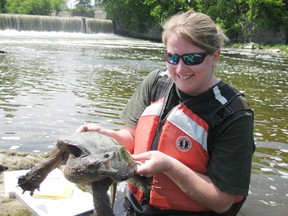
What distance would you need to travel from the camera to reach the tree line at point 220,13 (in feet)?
146

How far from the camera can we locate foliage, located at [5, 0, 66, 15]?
2611 inches

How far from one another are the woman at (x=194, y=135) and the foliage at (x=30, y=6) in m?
67.6

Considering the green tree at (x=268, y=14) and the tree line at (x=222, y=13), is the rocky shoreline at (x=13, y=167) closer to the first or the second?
the tree line at (x=222, y=13)

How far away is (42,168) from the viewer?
2.69 m

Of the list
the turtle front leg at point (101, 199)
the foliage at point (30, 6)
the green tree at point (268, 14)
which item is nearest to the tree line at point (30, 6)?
the foliage at point (30, 6)

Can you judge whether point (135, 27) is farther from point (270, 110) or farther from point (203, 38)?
point (203, 38)

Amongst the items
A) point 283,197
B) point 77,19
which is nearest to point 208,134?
point 283,197

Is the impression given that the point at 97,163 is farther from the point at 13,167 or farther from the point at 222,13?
the point at 222,13

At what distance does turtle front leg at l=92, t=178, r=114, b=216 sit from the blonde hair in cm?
101

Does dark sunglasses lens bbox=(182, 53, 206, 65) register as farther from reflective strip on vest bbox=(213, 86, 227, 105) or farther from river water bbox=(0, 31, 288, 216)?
river water bbox=(0, 31, 288, 216)

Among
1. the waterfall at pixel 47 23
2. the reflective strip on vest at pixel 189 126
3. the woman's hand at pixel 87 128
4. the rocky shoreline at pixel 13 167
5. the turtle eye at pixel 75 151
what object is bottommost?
the waterfall at pixel 47 23

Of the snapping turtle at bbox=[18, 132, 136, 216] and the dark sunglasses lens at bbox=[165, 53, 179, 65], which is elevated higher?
the dark sunglasses lens at bbox=[165, 53, 179, 65]

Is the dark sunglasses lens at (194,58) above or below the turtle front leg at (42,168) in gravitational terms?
above

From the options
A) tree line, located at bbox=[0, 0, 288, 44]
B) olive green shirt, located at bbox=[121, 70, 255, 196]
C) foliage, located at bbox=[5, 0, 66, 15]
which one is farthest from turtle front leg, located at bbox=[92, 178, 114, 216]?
foliage, located at bbox=[5, 0, 66, 15]
